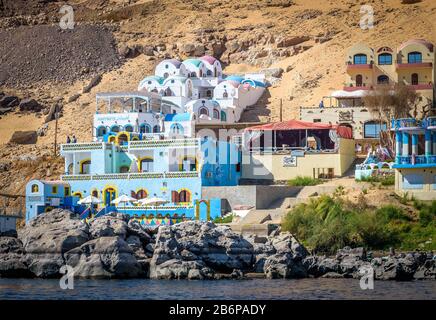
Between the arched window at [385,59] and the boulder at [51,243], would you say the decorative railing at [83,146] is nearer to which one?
the boulder at [51,243]

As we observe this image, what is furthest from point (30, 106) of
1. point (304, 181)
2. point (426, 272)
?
point (426, 272)

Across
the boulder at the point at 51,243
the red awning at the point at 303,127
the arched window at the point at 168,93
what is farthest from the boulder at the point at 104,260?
the arched window at the point at 168,93

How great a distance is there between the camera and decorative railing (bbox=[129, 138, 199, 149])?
6750 cm

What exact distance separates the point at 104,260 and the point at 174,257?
2692 mm

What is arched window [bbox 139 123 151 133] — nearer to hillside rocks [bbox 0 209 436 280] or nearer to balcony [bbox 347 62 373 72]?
balcony [bbox 347 62 373 72]

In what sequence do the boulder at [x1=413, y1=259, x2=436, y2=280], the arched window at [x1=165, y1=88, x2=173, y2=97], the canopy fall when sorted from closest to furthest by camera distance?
the boulder at [x1=413, y1=259, x2=436, y2=280]
the canopy
the arched window at [x1=165, y1=88, x2=173, y2=97]

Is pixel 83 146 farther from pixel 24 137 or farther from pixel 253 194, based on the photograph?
pixel 24 137

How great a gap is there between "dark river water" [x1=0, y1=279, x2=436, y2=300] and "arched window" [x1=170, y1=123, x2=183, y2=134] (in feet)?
97.5

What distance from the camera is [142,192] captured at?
2653 inches

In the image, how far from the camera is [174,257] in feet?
161

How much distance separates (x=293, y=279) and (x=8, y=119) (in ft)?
168

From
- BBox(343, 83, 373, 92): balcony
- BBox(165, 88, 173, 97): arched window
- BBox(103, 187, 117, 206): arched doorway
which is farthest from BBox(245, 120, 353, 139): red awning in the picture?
BBox(165, 88, 173, 97): arched window
